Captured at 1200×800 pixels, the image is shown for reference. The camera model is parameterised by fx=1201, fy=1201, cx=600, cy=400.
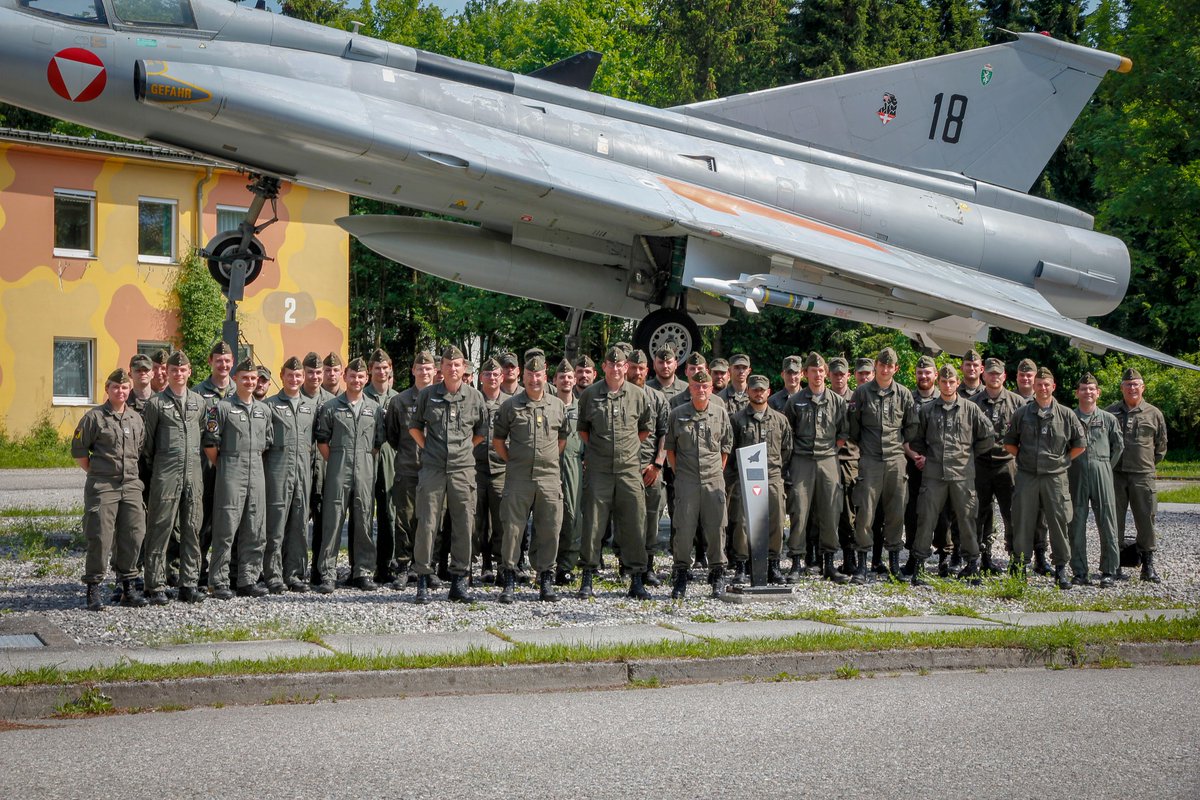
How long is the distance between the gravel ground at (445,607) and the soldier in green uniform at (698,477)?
1.02 ft

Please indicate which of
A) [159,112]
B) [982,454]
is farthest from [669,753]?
[159,112]

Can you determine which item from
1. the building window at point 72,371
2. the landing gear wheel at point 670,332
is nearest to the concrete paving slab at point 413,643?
the landing gear wheel at point 670,332

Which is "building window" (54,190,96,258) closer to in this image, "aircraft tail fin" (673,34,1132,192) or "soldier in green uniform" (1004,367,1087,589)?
"aircraft tail fin" (673,34,1132,192)

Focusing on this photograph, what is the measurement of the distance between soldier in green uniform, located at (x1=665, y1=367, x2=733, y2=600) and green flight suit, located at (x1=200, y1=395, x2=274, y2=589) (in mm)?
3133

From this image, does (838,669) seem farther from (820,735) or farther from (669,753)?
(669,753)

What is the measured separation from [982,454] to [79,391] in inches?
835

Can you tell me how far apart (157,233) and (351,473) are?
19371mm

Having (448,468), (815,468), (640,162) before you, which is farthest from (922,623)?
(640,162)

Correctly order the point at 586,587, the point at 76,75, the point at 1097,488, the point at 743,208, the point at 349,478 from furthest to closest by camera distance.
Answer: the point at 743,208 → the point at 76,75 → the point at 1097,488 → the point at 349,478 → the point at 586,587

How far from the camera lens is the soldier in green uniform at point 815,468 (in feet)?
33.5

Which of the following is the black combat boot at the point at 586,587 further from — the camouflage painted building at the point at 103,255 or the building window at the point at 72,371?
the building window at the point at 72,371

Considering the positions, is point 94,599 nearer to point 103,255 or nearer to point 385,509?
point 385,509

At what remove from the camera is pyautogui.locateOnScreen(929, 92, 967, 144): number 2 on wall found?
16641 millimetres

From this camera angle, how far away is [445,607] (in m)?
8.62
